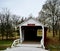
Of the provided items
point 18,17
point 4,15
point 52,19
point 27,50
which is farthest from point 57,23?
point 27,50

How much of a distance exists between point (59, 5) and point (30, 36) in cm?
1352

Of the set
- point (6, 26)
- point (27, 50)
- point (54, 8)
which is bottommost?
point (27, 50)

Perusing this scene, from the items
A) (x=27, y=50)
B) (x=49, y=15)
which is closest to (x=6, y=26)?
(x=49, y=15)

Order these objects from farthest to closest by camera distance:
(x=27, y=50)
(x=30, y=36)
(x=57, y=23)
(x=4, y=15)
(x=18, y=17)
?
1. (x=18, y=17)
2. (x=57, y=23)
3. (x=4, y=15)
4. (x=30, y=36)
5. (x=27, y=50)

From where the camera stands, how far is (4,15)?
4788cm

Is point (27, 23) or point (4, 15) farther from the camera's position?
point (4, 15)

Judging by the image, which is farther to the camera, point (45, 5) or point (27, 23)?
point (45, 5)

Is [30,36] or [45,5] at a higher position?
[45,5]

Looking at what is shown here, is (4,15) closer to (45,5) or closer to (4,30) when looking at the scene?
(4,30)

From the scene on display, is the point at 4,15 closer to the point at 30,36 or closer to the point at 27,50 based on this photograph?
the point at 30,36

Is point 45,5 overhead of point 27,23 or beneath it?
overhead

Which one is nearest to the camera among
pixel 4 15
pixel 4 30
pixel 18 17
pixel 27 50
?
pixel 27 50

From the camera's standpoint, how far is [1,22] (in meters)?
44.6

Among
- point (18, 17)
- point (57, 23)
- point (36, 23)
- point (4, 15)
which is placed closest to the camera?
point (36, 23)
